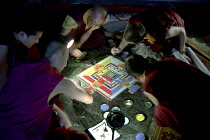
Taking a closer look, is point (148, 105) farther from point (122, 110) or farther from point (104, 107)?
point (104, 107)

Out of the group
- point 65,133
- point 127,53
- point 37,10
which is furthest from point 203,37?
point 37,10

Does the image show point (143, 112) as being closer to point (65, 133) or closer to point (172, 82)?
point (172, 82)

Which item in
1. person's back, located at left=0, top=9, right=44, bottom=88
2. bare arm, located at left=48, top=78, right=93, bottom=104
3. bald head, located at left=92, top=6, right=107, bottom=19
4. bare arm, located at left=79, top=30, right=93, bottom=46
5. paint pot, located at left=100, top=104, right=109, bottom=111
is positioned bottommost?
paint pot, located at left=100, top=104, right=109, bottom=111

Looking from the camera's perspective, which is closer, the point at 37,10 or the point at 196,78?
the point at 196,78

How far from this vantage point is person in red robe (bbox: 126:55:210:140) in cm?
163

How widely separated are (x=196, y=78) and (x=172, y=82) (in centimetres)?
28

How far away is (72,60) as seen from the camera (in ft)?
10.6

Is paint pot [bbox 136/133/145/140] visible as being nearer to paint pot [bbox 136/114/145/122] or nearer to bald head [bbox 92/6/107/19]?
paint pot [bbox 136/114/145/122]

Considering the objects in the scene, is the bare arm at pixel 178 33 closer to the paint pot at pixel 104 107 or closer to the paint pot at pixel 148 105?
the paint pot at pixel 148 105

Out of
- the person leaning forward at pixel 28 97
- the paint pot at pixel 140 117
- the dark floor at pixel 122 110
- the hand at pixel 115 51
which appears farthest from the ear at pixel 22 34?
the paint pot at pixel 140 117

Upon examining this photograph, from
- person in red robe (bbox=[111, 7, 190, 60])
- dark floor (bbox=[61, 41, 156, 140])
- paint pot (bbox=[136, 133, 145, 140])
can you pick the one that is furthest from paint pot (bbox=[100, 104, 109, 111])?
person in red robe (bbox=[111, 7, 190, 60])

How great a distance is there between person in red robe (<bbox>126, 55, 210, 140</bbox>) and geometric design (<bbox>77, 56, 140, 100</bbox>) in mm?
736

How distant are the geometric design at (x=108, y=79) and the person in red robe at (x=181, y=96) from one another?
2.41 ft

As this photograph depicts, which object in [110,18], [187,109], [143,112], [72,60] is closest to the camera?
[187,109]
